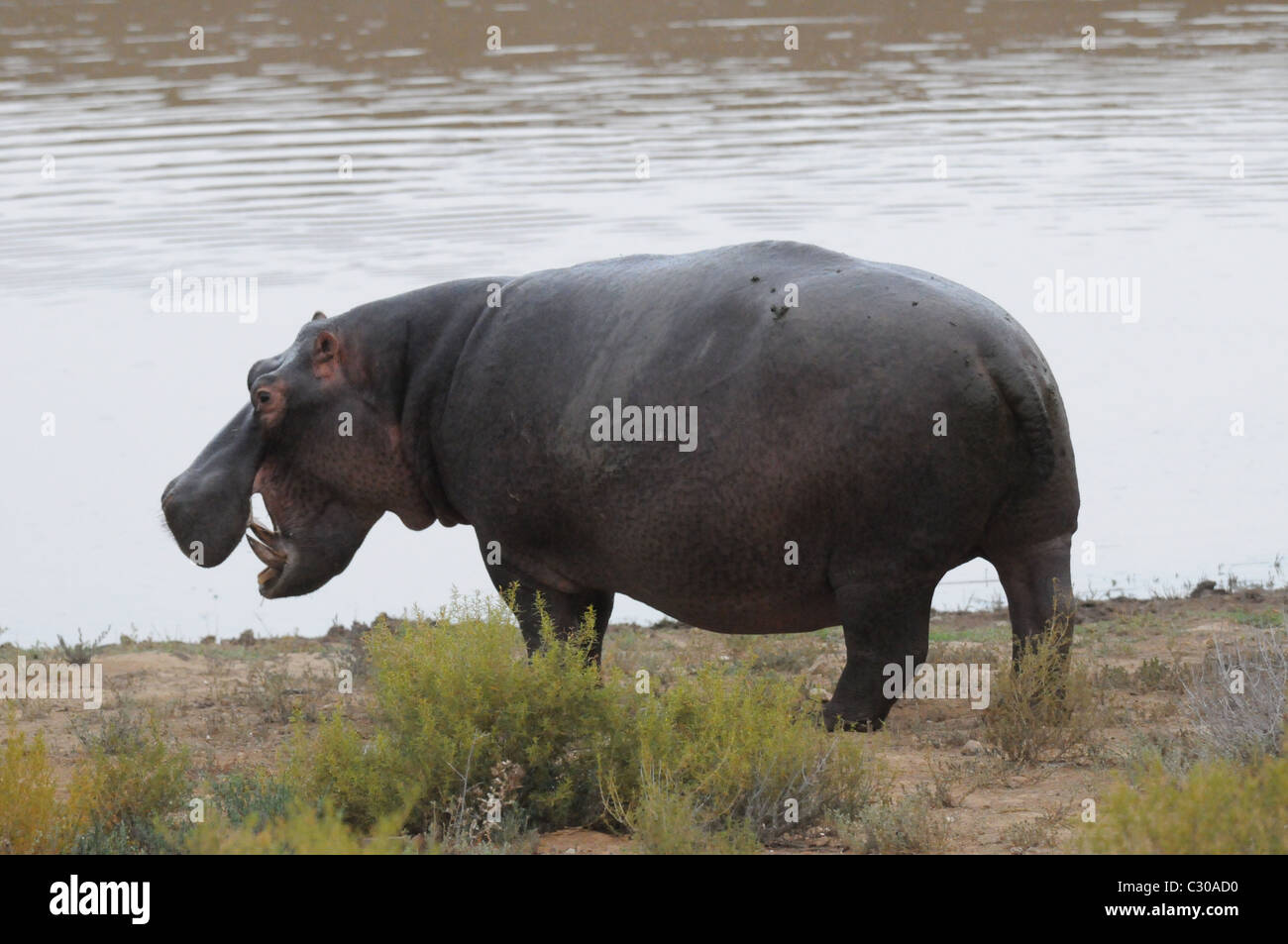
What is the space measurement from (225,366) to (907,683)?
9.94m

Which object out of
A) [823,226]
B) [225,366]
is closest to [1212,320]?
[823,226]

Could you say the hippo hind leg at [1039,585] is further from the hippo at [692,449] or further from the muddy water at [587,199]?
the muddy water at [587,199]

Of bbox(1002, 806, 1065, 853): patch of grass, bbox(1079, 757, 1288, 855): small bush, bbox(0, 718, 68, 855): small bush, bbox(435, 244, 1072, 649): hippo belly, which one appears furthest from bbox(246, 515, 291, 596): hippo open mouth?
bbox(1079, 757, 1288, 855): small bush

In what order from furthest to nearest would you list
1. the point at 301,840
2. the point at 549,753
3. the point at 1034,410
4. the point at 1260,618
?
1. the point at 1260,618
2. the point at 1034,410
3. the point at 549,753
4. the point at 301,840

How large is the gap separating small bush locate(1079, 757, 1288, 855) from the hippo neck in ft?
12.2

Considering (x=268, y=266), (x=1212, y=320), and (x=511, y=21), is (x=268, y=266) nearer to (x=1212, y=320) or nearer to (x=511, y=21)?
(x=1212, y=320)

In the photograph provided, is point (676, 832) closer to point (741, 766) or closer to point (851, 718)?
point (741, 766)

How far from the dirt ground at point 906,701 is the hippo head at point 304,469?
0.78 metres

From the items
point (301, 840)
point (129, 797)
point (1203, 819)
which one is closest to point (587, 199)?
point (129, 797)

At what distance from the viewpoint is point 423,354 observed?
8.08 metres

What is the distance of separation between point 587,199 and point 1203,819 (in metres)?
16.4

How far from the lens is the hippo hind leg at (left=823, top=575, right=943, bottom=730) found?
6.98 m

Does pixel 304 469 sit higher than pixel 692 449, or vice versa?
pixel 692 449
